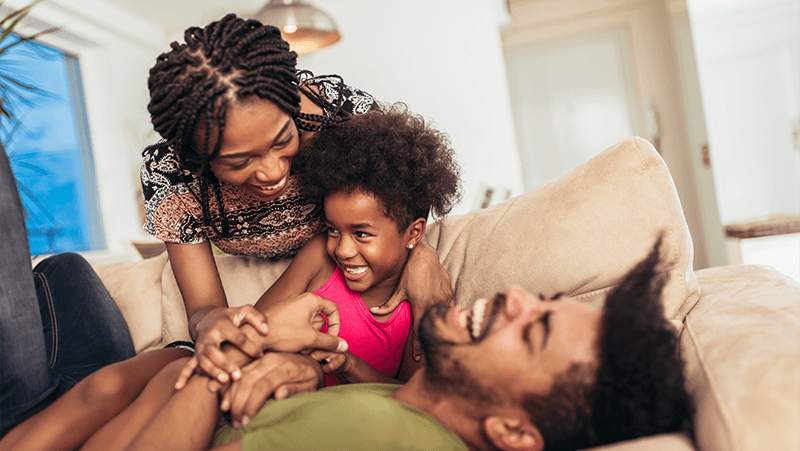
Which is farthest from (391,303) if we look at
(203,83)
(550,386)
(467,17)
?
(467,17)

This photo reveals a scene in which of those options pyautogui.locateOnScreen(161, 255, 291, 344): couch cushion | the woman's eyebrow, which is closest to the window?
pyautogui.locateOnScreen(161, 255, 291, 344): couch cushion

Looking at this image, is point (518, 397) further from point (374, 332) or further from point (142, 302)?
point (142, 302)

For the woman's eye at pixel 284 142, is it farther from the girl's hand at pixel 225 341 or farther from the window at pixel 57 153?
the window at pixel 57 153

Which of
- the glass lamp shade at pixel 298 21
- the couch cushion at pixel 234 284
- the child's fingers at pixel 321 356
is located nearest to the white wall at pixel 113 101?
the glass lamp shade at pixel 298 21

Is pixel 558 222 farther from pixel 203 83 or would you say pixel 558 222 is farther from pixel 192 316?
pixel 192 316

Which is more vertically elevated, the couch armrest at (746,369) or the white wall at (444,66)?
the white wall at (444,66)

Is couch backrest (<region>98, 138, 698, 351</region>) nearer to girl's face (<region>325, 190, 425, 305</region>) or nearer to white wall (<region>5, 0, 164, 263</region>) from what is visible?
girl's face (<region>325, 190, 425, 305</region>)

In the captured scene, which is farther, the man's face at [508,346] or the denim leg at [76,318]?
the denim leg at [76,318]

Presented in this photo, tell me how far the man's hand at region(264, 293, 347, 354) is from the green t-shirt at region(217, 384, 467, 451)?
19cm

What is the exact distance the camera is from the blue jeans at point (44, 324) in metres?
1.33

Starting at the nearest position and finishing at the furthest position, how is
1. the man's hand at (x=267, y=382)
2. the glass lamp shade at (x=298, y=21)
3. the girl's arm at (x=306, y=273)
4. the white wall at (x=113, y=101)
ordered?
the man's hand at (x=267, y=382), the girl's arm at (x=306, y=273), the glass lamp shade at (x=298, y=21), the white wall at (x=113, y=101)

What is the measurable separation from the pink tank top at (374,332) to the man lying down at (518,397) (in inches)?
17.6

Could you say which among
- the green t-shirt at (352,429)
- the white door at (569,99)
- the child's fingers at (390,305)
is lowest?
the green t-shirt at (352,429)

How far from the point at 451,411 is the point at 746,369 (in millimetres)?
524
